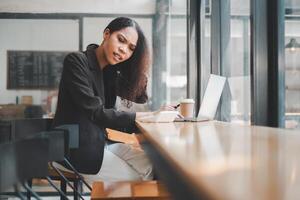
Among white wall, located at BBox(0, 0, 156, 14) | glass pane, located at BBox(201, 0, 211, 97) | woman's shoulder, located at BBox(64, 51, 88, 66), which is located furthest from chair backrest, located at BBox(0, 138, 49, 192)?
white wall, located at BBox(0, 0, 156, 14)

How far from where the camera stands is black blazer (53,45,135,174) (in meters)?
1.85

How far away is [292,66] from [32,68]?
3023mm

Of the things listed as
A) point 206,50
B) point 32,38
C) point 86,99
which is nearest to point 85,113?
point 86,99

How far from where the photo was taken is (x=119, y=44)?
7.14 feet

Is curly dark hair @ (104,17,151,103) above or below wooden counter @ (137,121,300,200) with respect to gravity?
above

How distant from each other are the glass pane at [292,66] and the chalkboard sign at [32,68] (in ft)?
9.24

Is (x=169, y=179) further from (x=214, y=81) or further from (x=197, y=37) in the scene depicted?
(x=197, y=37)

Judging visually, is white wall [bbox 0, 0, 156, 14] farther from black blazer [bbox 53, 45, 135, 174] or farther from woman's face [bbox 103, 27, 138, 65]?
black blazer [bbox 53, 45, 135, 174]

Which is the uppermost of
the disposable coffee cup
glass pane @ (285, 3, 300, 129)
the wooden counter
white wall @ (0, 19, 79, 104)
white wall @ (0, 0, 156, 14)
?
white wall @ (0, 0, 156, 14)

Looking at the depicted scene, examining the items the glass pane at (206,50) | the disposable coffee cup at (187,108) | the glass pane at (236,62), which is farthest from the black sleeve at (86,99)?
the glass pane at (206,50)

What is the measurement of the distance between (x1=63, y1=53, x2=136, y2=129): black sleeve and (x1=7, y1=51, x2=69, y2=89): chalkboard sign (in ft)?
7.04

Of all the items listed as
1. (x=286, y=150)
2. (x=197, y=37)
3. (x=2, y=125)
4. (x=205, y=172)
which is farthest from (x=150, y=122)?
(x=2, y=125)

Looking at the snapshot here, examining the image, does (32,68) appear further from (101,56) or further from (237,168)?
(237,168)

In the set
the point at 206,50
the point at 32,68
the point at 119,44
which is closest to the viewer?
the point at 119,44
